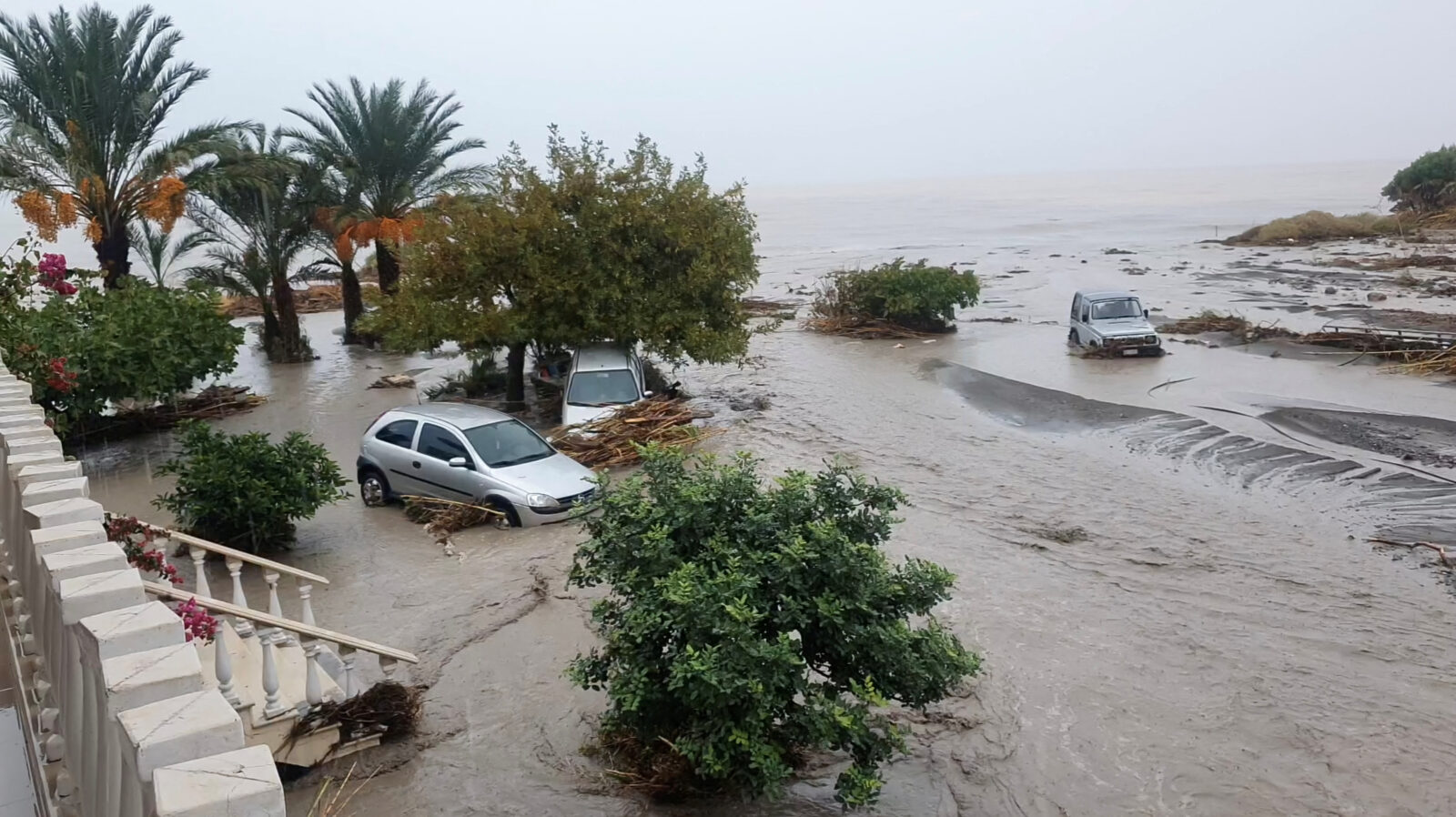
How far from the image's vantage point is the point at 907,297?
1240 inches

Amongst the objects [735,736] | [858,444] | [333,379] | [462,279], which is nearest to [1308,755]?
[735,736]

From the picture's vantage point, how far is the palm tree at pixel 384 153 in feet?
90.5

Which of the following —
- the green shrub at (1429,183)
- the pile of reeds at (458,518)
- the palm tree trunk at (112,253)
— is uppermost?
the green shrub at (1429,183)

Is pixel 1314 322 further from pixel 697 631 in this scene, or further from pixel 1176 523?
pixel 697 631

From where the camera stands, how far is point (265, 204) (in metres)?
26.6

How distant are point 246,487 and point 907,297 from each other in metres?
22.8

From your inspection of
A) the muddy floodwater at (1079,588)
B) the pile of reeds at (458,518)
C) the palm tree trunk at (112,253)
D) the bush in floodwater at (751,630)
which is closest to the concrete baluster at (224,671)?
the muddy floodwater at (1079,588)

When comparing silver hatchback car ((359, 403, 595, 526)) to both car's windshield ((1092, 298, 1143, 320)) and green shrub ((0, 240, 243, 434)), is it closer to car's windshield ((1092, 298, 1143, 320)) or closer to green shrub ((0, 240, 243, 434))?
green shrub ((0, 240, 243, 434))

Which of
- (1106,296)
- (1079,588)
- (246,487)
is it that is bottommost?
(1079,588)

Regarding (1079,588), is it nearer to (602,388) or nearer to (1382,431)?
(1382,431)

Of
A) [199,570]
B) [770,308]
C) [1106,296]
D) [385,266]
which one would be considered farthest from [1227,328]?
[199,570]

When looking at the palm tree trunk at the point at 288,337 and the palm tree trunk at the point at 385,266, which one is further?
the palm tree trunk at the point at 385,266

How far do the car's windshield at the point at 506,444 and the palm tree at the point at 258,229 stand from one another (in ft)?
49.3

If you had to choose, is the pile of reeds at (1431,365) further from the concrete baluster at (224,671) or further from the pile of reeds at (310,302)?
the pile of reeds at (310,302)
